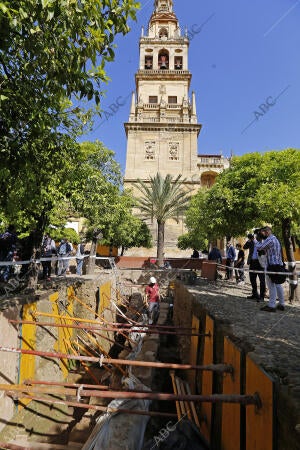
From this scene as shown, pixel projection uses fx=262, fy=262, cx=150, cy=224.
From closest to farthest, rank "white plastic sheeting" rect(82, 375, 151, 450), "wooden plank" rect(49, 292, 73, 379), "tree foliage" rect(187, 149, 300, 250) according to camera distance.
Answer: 1. "white plastic sheeting" rect(82, 375, 151, 450)
2. "wooden plank" rect(49, 292, 73, 379)
3. "tree foliage" rect(187, 149, 300, 250)

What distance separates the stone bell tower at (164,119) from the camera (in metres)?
32.1

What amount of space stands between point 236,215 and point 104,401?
306 inches

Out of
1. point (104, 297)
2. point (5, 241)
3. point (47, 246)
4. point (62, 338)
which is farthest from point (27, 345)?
point (47, 246)

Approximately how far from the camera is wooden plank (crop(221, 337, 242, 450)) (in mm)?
2406

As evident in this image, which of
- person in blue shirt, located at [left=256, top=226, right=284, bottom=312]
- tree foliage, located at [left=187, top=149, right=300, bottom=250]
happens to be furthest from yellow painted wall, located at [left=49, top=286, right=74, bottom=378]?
tree foliage, located at [left=187, top=149, right=300, bottom=250]

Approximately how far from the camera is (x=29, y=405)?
4578mm

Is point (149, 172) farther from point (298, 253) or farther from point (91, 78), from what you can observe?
point (91, 78)

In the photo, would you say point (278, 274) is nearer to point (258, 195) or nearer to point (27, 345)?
point (258, 195)

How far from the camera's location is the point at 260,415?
200 centimetres

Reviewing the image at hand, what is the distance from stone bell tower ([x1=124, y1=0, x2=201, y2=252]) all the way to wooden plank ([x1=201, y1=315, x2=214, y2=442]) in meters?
26.0

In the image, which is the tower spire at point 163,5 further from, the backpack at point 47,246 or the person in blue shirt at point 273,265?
the person in blue shirt at point 273,265

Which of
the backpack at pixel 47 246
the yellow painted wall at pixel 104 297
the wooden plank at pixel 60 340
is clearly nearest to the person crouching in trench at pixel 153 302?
the yellow painted wall at pixel 104 297

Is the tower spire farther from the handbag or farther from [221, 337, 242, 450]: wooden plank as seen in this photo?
[221, 337, 242, 450]: wooden plank

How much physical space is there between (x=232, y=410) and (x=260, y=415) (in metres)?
0.66
